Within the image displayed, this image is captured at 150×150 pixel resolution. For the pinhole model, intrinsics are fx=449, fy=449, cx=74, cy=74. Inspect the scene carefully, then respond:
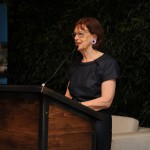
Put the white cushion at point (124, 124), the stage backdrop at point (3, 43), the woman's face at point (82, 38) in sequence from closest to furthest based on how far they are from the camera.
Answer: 1. the woman's face at point (82, 38)
2. the white cushion at point (124, 124)
3. the stage backdrop at point (3, 43)

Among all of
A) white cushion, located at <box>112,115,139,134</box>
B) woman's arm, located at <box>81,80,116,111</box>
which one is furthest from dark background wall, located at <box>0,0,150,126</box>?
woman's arm, located at <box>81,80,116,111</box>

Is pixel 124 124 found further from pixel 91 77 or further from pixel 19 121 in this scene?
pixel 19 121

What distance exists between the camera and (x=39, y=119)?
6.18ft

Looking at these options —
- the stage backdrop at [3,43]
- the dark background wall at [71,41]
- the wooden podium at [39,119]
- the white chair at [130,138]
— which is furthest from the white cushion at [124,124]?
the stage backdrop at [3,43]

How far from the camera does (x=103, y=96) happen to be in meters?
2.29

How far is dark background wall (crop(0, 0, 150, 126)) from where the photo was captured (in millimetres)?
4297

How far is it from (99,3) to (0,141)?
310 centimetres

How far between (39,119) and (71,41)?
11.0 feet

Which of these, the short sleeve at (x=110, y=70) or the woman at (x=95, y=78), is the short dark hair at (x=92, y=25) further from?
the short sleeve at (x=110, y=70)

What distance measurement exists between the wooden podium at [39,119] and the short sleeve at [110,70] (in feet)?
1.08

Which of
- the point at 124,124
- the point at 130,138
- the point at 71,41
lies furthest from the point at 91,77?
the point at 71,41

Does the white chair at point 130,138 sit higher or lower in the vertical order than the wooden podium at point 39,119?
lower

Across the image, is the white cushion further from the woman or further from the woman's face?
the woman's face

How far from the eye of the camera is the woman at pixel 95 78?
2.30 metres
